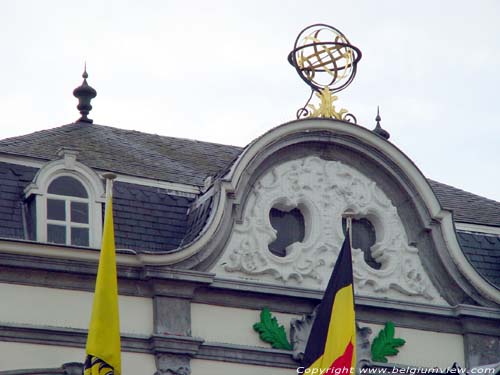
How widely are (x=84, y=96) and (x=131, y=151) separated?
7.31 ft

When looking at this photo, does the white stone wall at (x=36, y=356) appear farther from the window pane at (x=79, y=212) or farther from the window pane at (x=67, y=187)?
the window pane at (x=67, y=187)

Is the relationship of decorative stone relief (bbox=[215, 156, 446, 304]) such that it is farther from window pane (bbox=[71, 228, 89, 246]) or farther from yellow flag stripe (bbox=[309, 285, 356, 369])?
window pane (bbox=[71, 228, 89, 246])

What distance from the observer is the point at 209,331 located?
117 feet

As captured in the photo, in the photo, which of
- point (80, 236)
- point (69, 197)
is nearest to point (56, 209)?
point (69, 197)

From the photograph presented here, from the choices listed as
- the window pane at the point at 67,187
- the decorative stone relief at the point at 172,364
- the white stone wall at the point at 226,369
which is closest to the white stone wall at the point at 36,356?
the decorative stone relief at the point at 172,364

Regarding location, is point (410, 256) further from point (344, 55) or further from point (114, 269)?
point (114, 269)

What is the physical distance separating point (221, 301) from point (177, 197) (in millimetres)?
2356

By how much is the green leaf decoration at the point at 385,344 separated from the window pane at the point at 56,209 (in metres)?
5.79

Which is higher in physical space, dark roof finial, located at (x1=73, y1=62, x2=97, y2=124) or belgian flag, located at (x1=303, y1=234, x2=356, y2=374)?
dark roof finial, located at (x1=73, y1=62, x2=97, y2=124)

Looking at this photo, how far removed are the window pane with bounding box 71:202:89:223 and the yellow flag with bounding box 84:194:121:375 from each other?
6.25 ft

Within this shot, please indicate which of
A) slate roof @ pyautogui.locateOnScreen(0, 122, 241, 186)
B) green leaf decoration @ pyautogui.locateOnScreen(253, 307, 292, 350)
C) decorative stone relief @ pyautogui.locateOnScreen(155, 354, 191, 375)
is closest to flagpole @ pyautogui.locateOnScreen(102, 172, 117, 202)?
slate roof @ pyautogui.locateOnScreen(0, 122, 241, 186)

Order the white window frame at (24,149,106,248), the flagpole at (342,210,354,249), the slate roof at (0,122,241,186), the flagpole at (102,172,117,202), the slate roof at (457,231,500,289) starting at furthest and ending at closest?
the slate roof at (457,231,500,289)
the slate roof at (0,122,241,186)
the flagpole at (342,210,354,249)
the white window frame at (24,149,106,248)
the flagpole at (102,172,117,202)

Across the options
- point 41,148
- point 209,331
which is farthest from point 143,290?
Result: point 41,148

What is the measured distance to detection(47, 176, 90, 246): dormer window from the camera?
35500 mm
